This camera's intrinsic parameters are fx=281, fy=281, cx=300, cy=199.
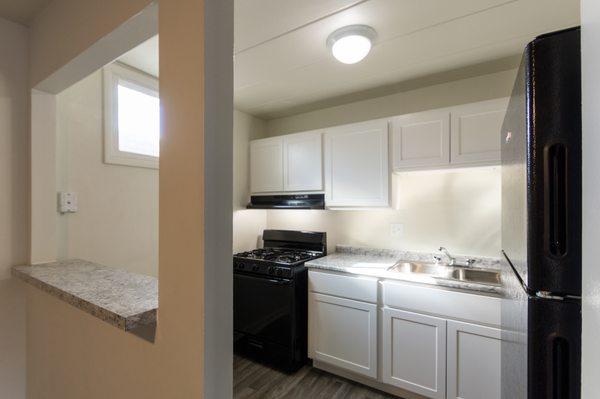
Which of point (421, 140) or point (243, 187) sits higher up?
point (421, 140)

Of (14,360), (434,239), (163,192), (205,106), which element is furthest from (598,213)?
(14,360)

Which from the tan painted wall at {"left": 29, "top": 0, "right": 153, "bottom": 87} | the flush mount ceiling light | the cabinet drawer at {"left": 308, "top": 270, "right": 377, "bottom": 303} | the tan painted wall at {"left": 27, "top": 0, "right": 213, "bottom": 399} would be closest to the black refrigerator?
the tan painted wall at {"left": 27, "top": 0, "right": 213, "bottom": 399}

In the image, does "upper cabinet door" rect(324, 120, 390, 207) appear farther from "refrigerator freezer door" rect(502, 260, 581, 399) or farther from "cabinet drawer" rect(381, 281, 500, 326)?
"refrigerator freezer door" rect(502, 260, 581, 399)

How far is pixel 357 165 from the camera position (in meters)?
2.50

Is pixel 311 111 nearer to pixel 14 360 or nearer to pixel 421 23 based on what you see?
pixel 421 23

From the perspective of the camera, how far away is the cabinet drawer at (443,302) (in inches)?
67.0

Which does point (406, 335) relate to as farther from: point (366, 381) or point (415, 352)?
point (366, 381)

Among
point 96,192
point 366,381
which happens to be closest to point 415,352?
point 366,381

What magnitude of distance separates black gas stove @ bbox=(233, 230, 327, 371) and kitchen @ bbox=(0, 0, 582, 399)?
2cm

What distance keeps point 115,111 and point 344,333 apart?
7.78ft

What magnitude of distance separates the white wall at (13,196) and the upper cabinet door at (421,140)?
248cm

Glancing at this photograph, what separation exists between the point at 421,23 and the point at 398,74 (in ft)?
2.28

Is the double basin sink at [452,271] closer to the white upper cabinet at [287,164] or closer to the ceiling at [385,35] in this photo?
the white upper cabinet at [287,164]

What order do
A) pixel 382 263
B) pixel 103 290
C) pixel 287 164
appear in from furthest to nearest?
1. pixel 287 164
2. pixel 382 263
3. pixel 103 290
